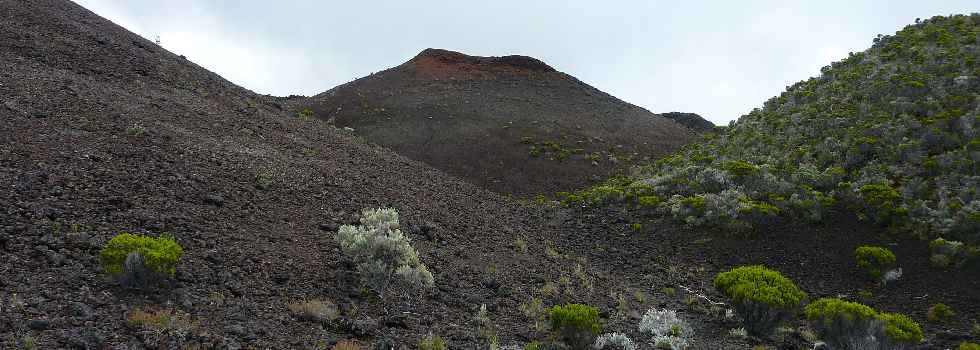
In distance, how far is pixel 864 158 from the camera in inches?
712

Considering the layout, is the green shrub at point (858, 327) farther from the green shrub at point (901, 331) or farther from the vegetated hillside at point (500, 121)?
the vegetated hillside at point (500, 121)

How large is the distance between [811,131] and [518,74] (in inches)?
1130

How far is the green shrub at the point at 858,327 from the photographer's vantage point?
8664mm

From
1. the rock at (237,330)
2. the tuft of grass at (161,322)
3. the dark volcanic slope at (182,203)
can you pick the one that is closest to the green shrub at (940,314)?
the dark volcanic slope at (182,203)

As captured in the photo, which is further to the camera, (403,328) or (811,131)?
(811,131)

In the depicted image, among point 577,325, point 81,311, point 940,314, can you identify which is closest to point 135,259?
point 81,311

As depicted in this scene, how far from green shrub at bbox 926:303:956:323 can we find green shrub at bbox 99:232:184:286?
1370 centimetres

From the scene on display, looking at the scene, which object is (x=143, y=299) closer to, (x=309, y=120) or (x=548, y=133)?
Result: (x=309, y=120)

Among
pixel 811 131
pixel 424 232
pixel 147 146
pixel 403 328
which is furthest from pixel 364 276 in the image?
pixel 811 131

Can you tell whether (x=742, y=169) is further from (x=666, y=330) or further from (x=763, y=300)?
(x=666, y=330)

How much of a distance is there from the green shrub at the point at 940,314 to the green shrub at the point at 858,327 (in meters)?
2.87

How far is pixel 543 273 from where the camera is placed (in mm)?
12891

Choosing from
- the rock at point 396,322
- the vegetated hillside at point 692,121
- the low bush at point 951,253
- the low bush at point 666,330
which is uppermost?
the vegetated hillside at point 692,121

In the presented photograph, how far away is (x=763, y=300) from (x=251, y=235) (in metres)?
9.26
